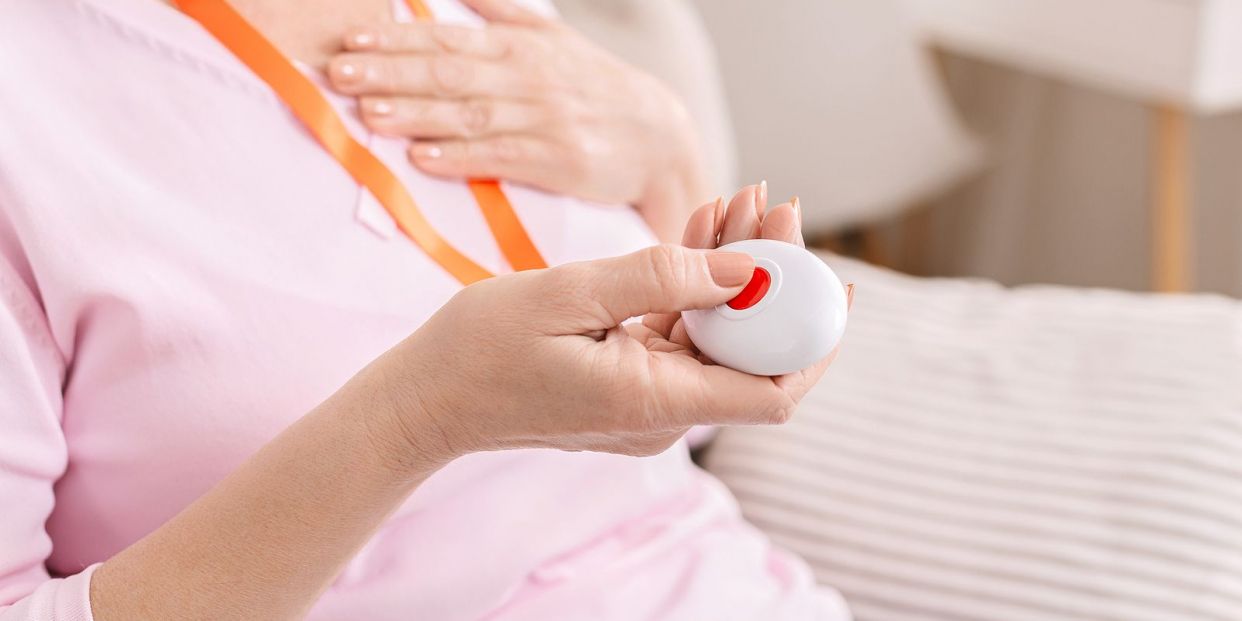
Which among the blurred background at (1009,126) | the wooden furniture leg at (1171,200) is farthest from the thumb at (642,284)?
the wooden furniture leg at (1171,200)

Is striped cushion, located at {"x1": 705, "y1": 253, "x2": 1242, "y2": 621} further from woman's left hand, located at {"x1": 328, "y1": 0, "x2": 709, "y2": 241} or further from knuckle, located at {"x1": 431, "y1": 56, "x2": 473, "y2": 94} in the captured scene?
knuckle, located at {"x1": 431, "y1": 56, "x2": 473, "y2": 94}

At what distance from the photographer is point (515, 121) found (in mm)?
770

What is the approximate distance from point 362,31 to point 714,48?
3.19 ft

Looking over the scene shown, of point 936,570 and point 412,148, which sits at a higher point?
point 412,148

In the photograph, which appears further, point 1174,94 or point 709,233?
point 1174,94

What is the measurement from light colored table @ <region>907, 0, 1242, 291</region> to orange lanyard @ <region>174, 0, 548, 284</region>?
1190 millimetres

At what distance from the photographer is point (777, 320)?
0.52 meters

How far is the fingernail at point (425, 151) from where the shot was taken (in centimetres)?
72

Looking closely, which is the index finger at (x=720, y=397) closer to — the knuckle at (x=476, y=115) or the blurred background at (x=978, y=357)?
the knuckle at (x=476, y=115)

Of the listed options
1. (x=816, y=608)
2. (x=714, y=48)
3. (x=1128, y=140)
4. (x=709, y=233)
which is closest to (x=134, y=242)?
(x=709, y=233)

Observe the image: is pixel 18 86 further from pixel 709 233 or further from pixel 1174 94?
pixel 1174 94

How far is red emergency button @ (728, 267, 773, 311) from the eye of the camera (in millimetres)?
524

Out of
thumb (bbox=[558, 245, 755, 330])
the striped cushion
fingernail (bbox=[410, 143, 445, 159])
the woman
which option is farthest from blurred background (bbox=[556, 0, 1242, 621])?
thumb (bbox=[558, 245, 755, 330])

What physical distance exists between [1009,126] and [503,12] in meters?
1.52
